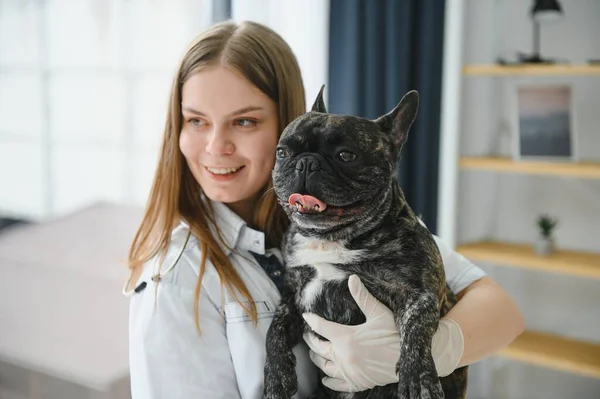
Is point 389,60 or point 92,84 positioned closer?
point 92,84

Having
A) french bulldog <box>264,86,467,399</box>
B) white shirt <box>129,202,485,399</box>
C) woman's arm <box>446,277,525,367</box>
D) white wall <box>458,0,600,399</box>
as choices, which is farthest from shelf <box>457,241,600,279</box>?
white shirt <box>129,202,485,399</box>

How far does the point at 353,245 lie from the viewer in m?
1.27

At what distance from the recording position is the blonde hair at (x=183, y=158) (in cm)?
143

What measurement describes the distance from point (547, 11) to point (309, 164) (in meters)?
2.03

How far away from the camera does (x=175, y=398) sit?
130 centimetres

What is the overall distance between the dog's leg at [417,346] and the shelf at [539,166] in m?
1.67

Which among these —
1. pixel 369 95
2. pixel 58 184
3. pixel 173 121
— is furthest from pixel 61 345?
pixel 369 95

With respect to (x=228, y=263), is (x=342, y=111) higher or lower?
higher

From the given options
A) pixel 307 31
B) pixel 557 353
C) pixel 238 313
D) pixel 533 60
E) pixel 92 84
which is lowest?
pixel 557 353

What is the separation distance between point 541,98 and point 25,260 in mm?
2299

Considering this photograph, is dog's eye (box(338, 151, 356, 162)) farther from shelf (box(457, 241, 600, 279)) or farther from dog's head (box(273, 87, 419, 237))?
shelf (box(457, 241, 600, 279))

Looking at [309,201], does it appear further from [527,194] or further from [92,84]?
[527,194]

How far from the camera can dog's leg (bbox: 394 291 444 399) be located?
1.13 m

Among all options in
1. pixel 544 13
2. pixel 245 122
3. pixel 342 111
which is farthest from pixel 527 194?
pixel 245 122
